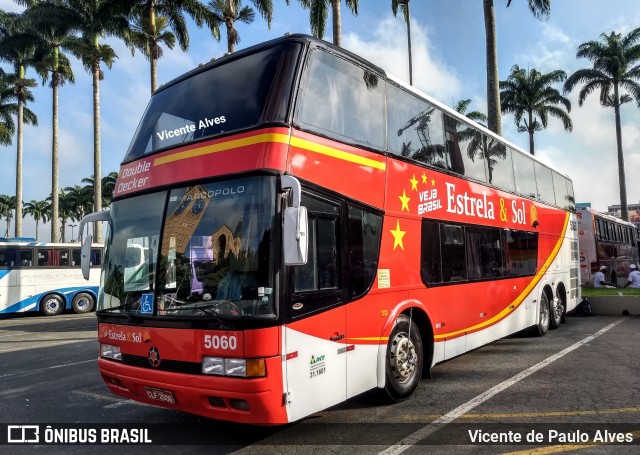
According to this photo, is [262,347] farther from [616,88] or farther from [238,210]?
[616,88]

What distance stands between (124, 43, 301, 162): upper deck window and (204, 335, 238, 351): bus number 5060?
1929mm

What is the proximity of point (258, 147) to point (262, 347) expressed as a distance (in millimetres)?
1735

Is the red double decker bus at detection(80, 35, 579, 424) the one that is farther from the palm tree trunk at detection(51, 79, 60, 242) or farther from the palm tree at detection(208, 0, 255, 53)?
the palm tree trunk at detection(51, 79, 60, 242)

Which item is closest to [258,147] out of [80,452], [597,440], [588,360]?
[80,452]

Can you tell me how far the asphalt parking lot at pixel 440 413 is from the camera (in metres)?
4.41

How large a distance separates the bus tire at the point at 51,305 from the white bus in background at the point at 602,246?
20.5 meters

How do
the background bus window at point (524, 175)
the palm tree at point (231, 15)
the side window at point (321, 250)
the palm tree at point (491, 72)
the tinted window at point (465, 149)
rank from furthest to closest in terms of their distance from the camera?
the palm tree at point (231, 15) < the palm tree at point (491, 72) < the background bus window at point (524, 175) < the tinted window at point (465, 149) < the side window at point (321, 250)

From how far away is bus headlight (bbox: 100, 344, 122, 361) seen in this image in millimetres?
4762

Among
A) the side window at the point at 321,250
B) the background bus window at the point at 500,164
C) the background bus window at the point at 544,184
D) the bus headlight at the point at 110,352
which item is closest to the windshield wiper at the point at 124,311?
the bus headlight at the point at 110,352

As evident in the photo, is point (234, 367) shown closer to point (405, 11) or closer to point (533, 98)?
point (405, 11)

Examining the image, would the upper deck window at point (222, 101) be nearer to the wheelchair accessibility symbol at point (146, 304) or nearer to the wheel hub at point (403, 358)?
the wheelchair accessibility symbol at point (146, 304)

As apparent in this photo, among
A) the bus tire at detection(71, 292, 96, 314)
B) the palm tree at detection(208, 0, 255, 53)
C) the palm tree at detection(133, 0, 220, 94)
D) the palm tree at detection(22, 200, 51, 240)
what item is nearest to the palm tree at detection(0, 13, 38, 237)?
the palm tree at detection(133, 0, 220, 94)

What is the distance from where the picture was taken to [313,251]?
447 cm

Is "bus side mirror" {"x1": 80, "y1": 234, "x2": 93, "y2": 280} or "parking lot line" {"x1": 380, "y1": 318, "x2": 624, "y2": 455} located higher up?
"bus side mirror" {"x1": 80, "y1": 234, "x2": 93, "y2": 280}
